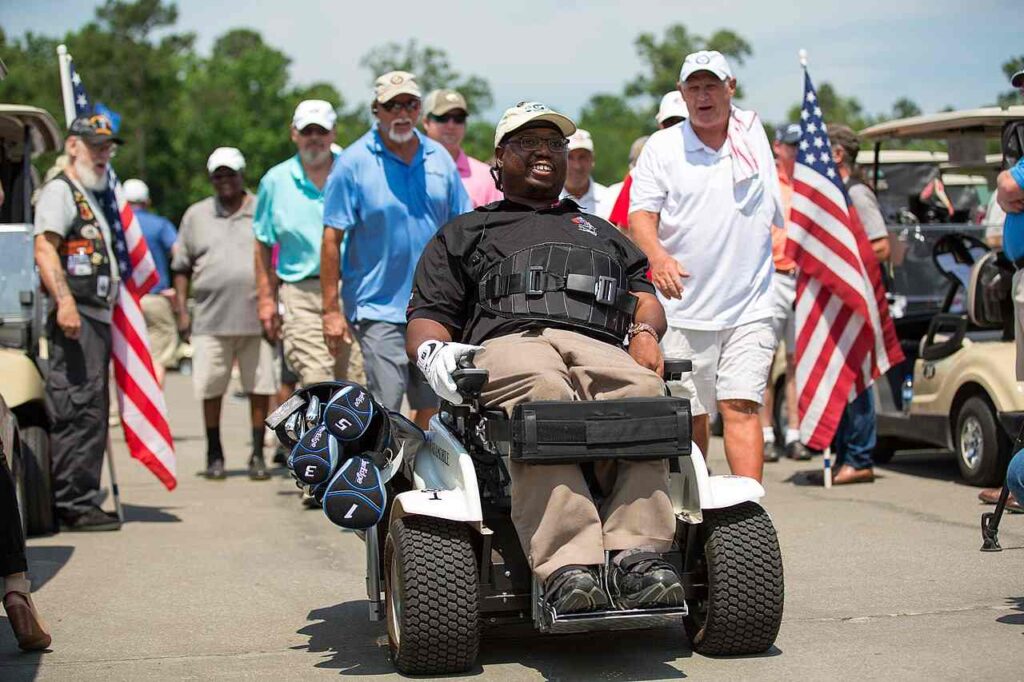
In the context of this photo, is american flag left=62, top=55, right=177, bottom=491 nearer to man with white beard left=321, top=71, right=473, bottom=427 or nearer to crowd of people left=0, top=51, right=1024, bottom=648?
crowd of people left=0, top=51, right=1024, bottom=648

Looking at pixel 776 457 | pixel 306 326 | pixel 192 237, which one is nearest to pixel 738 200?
pixel 306 326

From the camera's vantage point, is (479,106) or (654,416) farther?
(479,106)

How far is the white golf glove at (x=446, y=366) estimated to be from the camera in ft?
15.7

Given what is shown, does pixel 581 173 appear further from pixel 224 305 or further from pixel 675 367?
pixel 675 367

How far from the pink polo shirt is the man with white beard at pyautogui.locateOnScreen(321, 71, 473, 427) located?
1.21 metres

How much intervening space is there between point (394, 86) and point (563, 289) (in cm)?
339

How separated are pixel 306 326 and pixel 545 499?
5.37 metres

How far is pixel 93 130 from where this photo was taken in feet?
28.5

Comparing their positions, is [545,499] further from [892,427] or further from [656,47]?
[656,47]

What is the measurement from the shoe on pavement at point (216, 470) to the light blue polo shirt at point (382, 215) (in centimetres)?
306

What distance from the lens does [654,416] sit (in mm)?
4578

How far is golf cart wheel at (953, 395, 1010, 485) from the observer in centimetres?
870

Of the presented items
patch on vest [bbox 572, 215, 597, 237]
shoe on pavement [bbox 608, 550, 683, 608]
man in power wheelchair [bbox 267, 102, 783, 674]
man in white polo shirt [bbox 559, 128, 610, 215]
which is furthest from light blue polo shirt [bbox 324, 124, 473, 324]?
shoe on pavement [bbox 608, 550, 683, 608]

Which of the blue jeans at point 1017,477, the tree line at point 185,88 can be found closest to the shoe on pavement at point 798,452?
the blue jeans at point 1017,477
